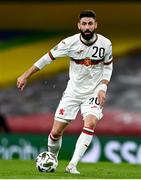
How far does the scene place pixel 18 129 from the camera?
23.1m

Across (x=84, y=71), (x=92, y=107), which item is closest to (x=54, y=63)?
(x=84, y=71)

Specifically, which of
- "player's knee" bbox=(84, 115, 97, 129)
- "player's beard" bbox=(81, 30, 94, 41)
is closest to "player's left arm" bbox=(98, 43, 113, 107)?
"player's beard" bbox=(81, 30, 94, 41)

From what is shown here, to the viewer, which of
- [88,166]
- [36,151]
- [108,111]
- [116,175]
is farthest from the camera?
[108,111]

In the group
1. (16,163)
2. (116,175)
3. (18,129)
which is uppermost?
(116,175)

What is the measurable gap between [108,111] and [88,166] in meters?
7.82

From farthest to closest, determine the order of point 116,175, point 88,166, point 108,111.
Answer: point 108,111 < point 88,166 < point 116,175

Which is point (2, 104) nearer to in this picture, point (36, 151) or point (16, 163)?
point (36, 151)

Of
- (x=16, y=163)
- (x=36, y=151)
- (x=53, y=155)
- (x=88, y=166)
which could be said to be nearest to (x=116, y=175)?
(x=53, y=155)

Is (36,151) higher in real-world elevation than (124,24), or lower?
lower

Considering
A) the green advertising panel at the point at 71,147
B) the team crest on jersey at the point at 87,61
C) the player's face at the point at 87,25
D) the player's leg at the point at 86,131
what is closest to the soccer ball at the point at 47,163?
the player's leg at the point at 86,131

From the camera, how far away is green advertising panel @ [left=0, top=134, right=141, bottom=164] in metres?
19.7

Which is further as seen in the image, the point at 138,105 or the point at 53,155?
the point at 138,105

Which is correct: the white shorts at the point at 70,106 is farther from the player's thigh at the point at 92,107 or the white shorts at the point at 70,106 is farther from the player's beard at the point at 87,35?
the player's beard at the point at 87,35

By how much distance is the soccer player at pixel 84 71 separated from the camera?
41.7 ft
